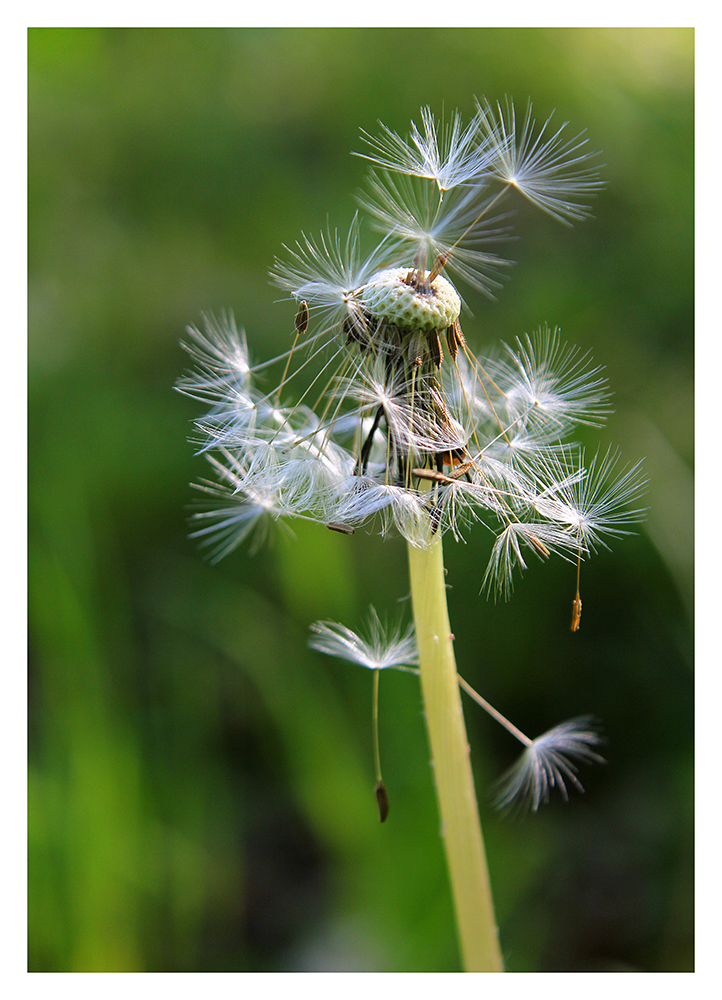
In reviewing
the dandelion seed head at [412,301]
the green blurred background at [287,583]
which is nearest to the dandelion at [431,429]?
the dandelion seed head at [412,301]

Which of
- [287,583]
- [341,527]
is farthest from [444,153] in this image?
[287,583]

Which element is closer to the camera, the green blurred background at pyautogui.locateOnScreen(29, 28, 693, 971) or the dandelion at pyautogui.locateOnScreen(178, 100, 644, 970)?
the dandelion at pyautogui.locateOnScreen(178, 100, 644, 970)

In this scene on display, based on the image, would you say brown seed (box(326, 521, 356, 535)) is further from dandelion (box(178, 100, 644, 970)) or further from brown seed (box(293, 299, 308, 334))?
brown seed (box(293, 299, 308, 334))

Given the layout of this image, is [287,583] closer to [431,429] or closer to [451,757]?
[451,757]

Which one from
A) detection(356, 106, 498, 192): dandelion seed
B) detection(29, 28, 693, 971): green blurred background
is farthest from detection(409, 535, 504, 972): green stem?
detection(29, 28, 693, 971): green blurred background

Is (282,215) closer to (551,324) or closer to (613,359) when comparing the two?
(551,324)

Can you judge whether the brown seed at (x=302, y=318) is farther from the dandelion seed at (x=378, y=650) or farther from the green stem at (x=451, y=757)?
the dandelion seed at (x=378, y=650)
